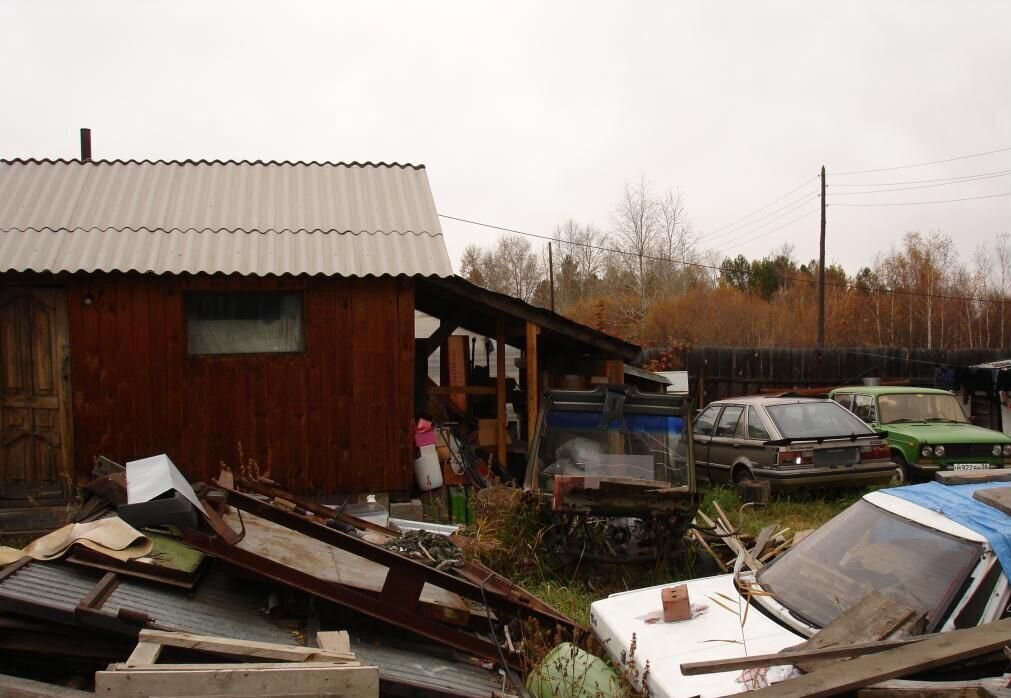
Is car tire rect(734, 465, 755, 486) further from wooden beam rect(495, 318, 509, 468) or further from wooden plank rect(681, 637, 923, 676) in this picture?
wooden plank rect(681, 637, 923, 676)

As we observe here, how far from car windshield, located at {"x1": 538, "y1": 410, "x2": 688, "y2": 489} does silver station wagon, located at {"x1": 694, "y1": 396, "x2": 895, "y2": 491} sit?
3.29 meters

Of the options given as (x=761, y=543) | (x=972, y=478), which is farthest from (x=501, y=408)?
(x=972, y=478)

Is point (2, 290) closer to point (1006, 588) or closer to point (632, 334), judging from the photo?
point (1006, 588)

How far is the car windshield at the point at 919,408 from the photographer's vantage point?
41.1ft

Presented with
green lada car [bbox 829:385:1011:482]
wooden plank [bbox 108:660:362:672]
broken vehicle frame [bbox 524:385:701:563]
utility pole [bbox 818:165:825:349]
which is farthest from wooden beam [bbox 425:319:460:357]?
utility pole [bbox 818:165:825:349]

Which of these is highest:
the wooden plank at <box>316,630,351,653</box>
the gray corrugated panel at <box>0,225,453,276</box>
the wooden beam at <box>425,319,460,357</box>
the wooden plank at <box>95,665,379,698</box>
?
the gray corrugated panel at <box>0,225,453,276</box>

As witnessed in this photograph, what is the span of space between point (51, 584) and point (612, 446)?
15.9ft

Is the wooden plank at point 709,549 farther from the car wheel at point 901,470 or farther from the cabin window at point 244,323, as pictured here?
the car wheel at point 901,470

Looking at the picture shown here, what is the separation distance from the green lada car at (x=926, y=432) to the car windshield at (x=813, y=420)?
49.9 inches

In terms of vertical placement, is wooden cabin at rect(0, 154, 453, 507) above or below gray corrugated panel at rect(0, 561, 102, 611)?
above

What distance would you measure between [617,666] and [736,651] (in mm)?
718

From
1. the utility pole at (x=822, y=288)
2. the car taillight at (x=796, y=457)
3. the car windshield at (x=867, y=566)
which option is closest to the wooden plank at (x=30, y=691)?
the car windshield at (x=867, y=566)

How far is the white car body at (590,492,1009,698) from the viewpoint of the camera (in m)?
3.80

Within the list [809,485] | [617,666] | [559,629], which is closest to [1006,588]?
[617,666]
